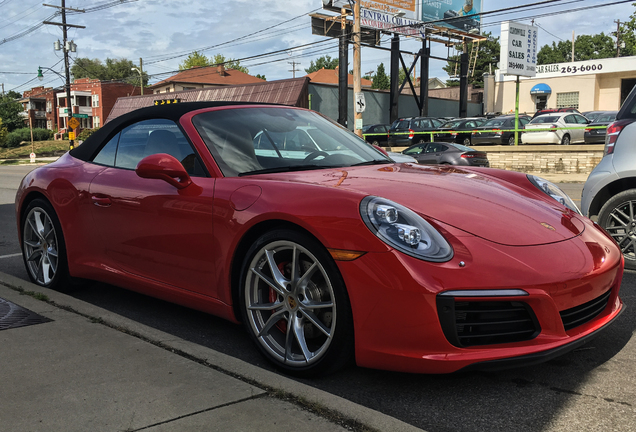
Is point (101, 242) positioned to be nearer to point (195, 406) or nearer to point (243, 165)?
point (243, 165)

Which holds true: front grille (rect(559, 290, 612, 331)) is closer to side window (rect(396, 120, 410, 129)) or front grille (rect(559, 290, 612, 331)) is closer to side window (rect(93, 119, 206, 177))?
side window (rect(93, 119, 206, 177))

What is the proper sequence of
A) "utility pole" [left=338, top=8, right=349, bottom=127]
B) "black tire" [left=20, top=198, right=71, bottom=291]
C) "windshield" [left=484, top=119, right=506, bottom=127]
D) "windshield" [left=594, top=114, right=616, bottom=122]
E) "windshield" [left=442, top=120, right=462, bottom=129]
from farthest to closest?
"utility pole" [left=338, top=8, right=349, bottom=127]
"windshield" [left=442, top=120, right=462, bottom=129]
"windshield" [left=484, top=119, right=506, bottom=127]
"windshield" [left=594, top=114, right=616, bottom=122]
"black tire" [left=20, top=198, right=71, bottom=291]

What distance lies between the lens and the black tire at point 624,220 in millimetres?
4898

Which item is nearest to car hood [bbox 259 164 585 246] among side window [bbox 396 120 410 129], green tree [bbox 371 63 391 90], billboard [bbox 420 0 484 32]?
side window [bbox 396 120 410 129]

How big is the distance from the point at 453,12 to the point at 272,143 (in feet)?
142

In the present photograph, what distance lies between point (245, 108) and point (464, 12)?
44.0m

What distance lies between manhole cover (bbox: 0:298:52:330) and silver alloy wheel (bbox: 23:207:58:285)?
618mm

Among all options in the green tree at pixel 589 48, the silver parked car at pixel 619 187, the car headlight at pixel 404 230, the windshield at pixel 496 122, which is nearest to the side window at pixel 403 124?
the windshield at pixel 496 122

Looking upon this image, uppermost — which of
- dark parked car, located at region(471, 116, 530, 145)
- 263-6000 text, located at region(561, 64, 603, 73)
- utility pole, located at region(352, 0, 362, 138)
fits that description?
263-6000 text, located at region(561, 64, 603, 73)

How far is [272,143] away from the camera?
367 centimetres

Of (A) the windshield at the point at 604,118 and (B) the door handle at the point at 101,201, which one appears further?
(A) the windshield at the point at 604,118

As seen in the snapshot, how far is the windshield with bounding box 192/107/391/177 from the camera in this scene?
11.4 ft

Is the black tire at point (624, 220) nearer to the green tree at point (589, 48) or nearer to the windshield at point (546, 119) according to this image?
the windshield at point (546, 119)

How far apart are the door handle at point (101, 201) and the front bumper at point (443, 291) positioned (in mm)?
2024
